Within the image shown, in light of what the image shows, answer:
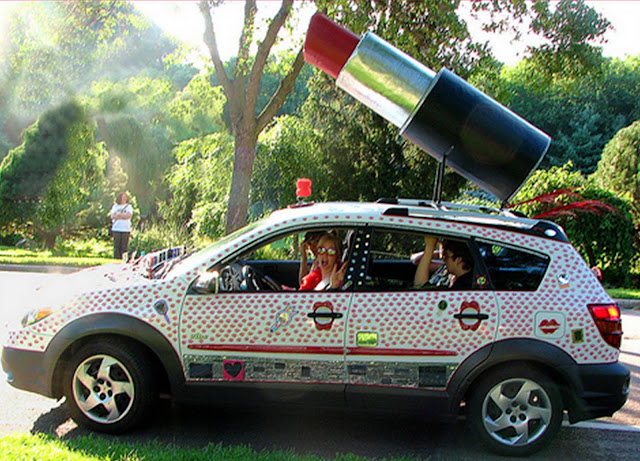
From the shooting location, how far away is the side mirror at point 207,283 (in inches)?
169

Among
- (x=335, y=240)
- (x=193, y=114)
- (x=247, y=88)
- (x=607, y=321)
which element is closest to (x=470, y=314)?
(x=607, y=321)

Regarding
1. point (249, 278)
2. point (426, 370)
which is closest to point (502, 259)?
point (426, 370)

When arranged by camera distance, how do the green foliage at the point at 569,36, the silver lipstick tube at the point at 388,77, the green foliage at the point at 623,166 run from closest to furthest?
1. the silver lipstick tube at the point at 388,77
2. the green foliage at the point at 569,36
3. the green foliage at the point at 623,166

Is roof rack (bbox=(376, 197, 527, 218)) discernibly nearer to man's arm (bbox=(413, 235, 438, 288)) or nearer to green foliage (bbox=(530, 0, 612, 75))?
man's arm (bbox=(413, 235, 438, 288))

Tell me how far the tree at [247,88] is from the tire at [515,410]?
32.4ft

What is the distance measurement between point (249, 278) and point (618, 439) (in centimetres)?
307

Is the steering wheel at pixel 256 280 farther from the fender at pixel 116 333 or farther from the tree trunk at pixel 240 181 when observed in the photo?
the tree trunk at pixel 240 181

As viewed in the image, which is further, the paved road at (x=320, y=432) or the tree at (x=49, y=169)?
the tree at (x=49, y=169)

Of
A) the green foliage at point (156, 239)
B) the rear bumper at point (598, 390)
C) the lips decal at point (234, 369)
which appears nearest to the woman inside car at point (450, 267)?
the rear bumper at point (598, 390)

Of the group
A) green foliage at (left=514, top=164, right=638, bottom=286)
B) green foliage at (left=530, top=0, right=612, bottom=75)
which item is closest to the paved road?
green foliage at (left=530, top=0, right=612, bottom=75)

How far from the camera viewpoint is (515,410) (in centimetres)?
425

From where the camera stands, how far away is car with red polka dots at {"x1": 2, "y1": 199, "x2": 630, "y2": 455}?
4.20m

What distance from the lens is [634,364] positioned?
23.5 feet

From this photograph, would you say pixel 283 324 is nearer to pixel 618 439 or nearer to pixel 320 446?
pixel 320 446
